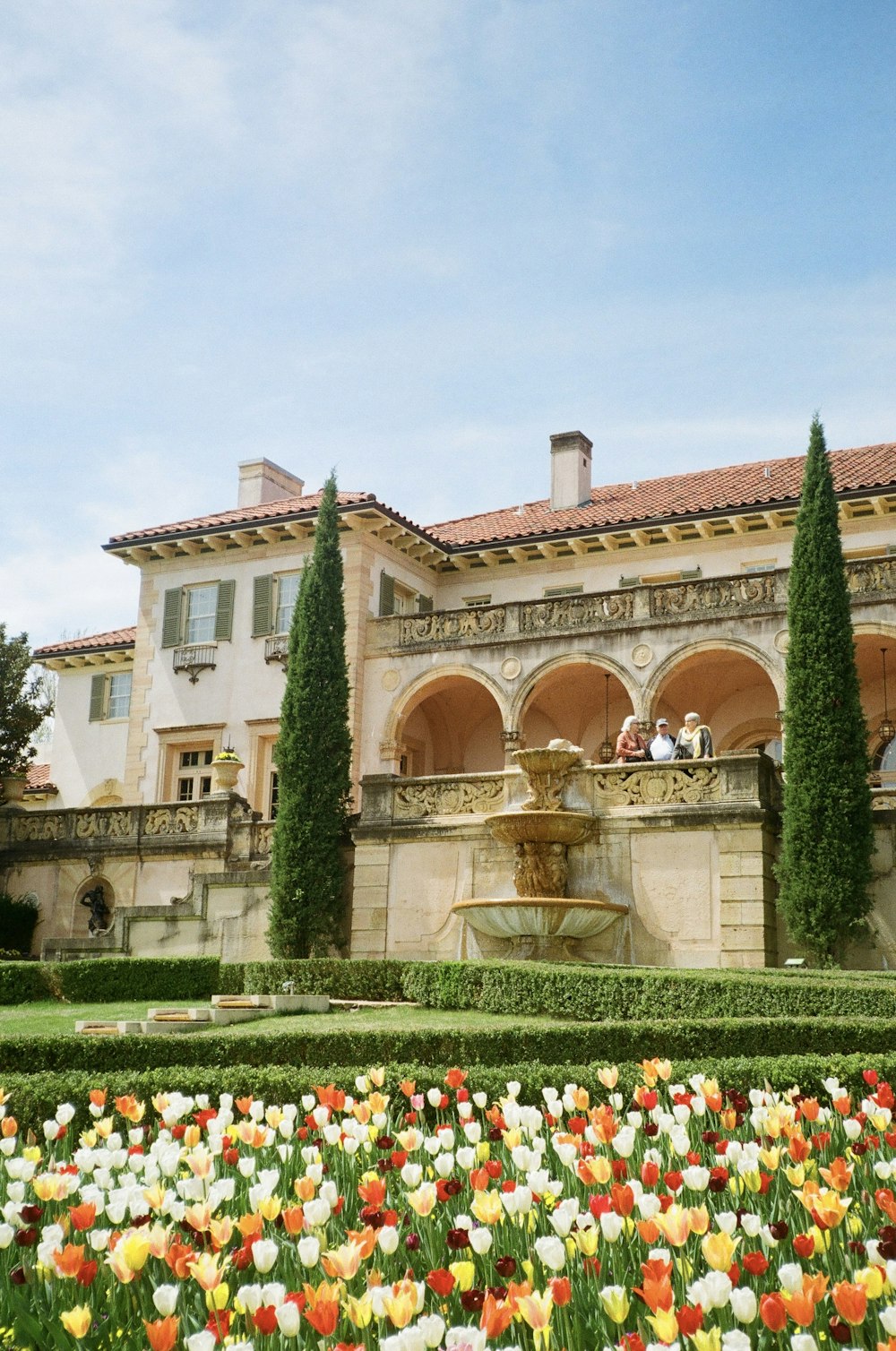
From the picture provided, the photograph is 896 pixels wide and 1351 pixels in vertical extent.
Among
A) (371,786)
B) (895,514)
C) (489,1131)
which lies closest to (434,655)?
(371,786)

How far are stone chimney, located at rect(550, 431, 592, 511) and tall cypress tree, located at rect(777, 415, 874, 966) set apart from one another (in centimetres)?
1268

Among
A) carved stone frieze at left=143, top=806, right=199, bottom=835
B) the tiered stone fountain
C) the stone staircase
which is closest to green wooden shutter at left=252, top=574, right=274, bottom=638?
carved stone frieze at left=143, top=806, right=199, bottom=835

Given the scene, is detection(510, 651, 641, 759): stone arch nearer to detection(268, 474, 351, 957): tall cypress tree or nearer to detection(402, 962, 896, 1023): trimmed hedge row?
detection(268, 474, 351, 957): tall cypress tree

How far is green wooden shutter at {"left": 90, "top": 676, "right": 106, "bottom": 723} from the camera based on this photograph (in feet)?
135

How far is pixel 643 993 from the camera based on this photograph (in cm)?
1622

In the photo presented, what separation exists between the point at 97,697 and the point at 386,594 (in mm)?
11544

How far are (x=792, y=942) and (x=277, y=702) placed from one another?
53.2ft

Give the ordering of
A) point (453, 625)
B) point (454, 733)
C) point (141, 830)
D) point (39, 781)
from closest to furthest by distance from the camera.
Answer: point (141, 830) < point (453, 625) < point (454, 733) < point (39, 781)

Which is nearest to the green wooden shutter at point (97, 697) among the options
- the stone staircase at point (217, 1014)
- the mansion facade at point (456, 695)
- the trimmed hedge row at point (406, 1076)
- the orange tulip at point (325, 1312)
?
the mansion facade at point (456, 695)

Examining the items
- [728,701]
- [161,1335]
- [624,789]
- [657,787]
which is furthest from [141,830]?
[161,1335]

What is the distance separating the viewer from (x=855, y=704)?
2294cm

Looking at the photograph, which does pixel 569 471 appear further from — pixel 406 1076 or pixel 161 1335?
pixel 161 1335

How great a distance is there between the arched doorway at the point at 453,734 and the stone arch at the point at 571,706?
4.13 feet

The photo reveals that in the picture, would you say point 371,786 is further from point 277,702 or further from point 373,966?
point 277,702
